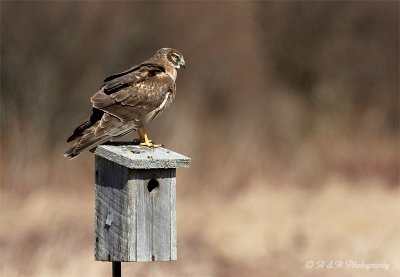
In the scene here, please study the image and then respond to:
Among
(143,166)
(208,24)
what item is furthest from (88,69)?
(143,166)

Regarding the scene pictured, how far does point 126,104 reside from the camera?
25.9 feet

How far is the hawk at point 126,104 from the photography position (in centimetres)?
743

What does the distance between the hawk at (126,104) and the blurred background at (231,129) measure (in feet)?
8.21

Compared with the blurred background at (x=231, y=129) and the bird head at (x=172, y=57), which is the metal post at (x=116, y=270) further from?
the blurred background at (x=231, y=129)

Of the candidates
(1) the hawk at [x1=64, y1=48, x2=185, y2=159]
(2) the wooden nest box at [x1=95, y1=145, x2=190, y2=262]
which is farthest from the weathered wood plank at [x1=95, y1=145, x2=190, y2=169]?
(1) the hawk at [x1=64, y1=48, x2=185, y2=159]

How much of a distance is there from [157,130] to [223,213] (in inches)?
75.6

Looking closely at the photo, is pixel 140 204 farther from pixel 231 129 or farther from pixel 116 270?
pixel 231 129

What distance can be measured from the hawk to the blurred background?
98.5 inches

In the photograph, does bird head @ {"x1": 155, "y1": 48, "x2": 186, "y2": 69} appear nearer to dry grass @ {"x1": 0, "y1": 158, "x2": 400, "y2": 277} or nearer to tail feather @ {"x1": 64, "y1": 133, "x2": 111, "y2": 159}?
tail feather @ {"x1": 64, "y1": 133, "x2": 111, "y2": 159}

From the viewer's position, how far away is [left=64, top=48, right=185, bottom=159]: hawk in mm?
7434

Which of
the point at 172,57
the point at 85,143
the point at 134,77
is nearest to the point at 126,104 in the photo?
the point at 134,77

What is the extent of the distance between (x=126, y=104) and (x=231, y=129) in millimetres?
7758

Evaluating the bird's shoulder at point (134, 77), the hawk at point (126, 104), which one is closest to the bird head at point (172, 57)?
the hawk at point (126, 104)

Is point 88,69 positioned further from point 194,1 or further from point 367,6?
point 367,6
